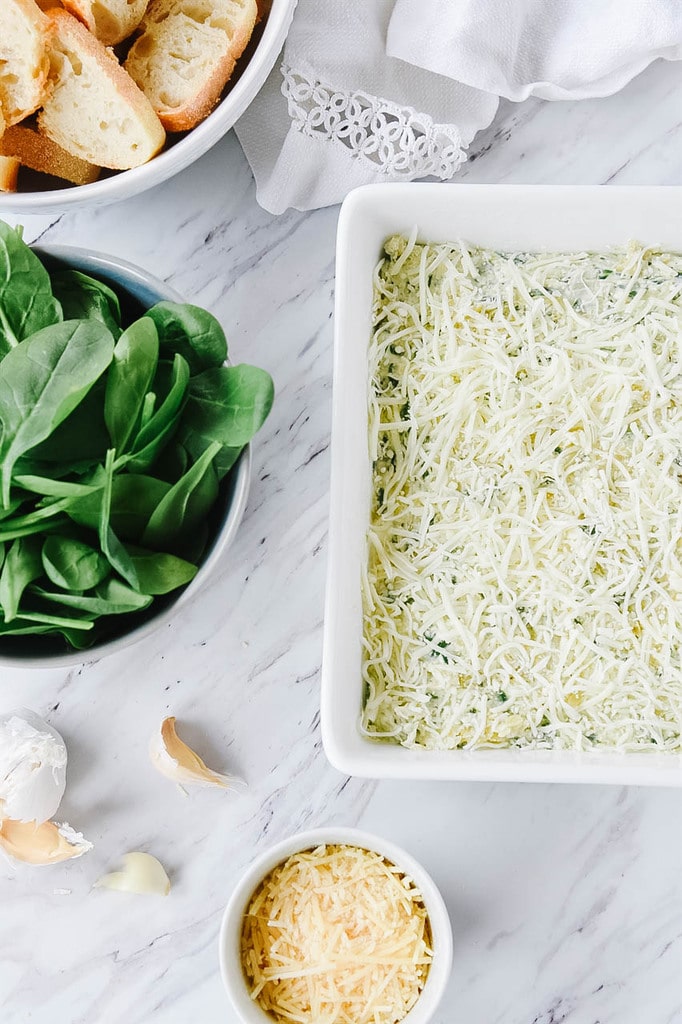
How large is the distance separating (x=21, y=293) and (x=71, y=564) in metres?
0.23

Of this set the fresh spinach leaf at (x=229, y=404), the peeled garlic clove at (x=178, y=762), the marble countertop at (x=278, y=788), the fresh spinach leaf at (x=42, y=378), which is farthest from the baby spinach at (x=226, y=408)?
the peeled garlic clove at (x=178, y=762)

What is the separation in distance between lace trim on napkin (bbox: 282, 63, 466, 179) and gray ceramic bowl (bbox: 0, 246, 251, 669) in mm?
255

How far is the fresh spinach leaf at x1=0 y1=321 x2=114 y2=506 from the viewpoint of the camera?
0.77 m

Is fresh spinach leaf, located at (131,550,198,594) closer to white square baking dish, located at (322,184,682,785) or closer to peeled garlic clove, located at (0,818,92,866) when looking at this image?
white square baking dish, located at (322,184,682,785)

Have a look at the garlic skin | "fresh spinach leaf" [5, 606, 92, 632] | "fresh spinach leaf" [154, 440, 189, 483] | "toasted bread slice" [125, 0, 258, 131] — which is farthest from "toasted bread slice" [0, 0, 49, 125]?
the garlic skin

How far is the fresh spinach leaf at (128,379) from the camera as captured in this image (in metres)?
0.81

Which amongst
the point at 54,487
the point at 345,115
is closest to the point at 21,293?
the point at 54,487

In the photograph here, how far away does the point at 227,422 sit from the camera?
848mm

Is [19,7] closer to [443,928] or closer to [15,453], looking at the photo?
[15,453]

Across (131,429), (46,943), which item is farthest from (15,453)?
(46,943)

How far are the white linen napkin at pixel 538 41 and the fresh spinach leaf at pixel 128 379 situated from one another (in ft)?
1.43

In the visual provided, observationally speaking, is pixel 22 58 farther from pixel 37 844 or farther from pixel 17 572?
pixel 37 844

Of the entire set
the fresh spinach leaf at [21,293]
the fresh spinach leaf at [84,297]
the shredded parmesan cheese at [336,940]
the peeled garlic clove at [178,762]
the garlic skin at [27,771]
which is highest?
the fresh spinach leaf at [21,293]

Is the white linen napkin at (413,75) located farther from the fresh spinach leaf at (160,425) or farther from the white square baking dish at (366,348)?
the fresh spinach leaf at (160,425)
